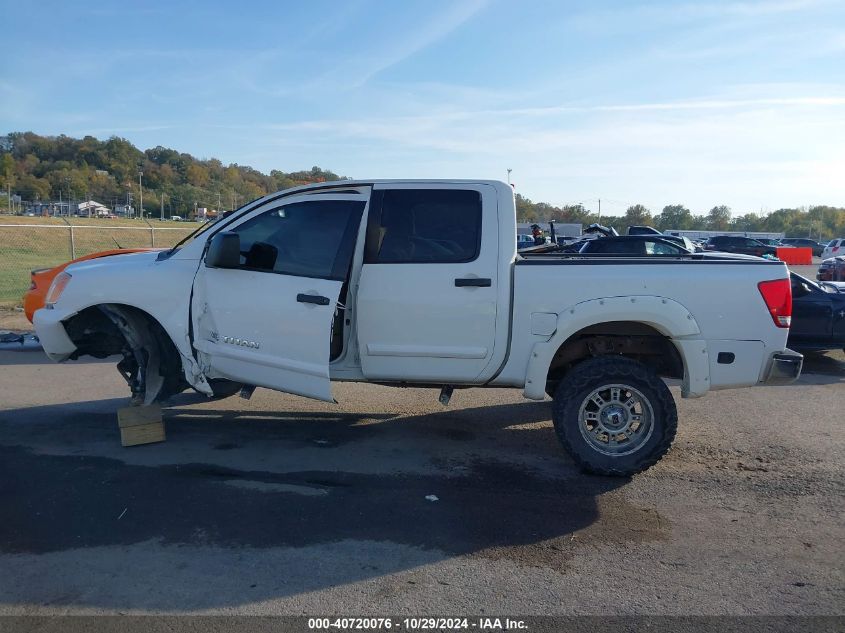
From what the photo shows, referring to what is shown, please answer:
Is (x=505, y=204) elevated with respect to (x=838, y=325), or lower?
elevated

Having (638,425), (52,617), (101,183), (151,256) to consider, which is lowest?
(52,617)

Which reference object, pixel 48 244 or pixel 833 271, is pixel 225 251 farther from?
pixel 48 244

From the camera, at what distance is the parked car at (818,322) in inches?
398

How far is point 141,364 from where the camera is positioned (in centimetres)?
632

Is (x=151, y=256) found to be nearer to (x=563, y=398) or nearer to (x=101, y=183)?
(x=563, y=398)

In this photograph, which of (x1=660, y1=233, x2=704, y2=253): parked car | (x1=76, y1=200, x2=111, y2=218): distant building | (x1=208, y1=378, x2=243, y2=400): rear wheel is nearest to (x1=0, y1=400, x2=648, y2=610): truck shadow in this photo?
(x1=208, y1=378, x2=243, y2=400): rear wheel

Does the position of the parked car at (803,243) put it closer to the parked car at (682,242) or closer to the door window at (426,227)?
the parked car at (682,242)

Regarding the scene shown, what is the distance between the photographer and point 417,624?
138 inches

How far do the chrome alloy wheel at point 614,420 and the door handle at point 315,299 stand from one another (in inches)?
85.0

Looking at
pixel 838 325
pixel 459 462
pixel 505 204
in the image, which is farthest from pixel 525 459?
pixel 838 325

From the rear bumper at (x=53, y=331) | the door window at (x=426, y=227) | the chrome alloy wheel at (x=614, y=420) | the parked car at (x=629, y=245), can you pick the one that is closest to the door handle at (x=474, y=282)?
the door window at (x=426, y=227)

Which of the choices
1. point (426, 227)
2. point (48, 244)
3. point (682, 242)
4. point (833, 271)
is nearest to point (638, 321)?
point (426, 227)

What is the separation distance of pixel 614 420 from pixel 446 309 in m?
1.58

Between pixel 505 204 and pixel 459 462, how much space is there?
84.7 inches
